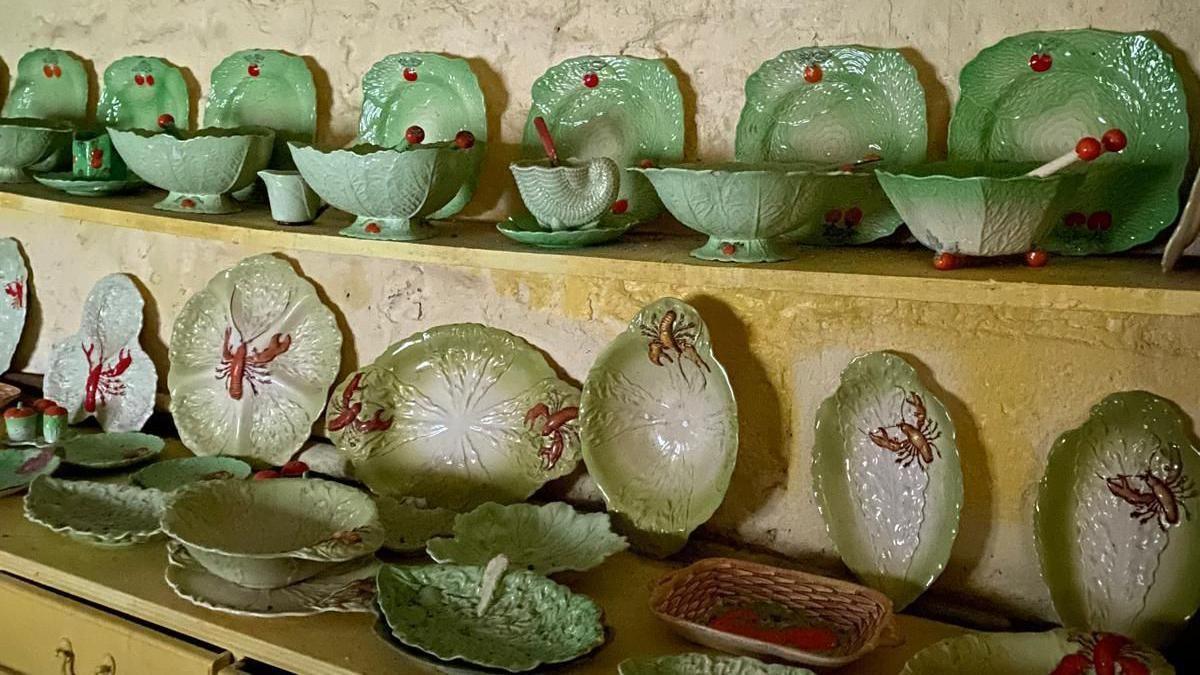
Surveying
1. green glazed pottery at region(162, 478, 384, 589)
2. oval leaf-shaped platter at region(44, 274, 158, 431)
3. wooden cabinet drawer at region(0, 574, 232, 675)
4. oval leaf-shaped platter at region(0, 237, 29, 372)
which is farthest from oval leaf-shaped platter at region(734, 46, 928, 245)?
oval leaf-shaped platter at region(0, 237, 29, 372)

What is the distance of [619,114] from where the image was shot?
1522 mm

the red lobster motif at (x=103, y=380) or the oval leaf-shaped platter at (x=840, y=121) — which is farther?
the red lobster motif at (x=103, y=380)

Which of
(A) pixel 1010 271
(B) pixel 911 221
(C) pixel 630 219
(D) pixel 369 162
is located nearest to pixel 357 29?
(D) pixel 369 162

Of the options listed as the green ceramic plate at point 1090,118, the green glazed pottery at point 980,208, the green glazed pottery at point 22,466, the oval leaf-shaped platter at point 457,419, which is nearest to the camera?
the green glazed pottery at point 980,208

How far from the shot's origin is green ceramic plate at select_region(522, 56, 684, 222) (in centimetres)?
149

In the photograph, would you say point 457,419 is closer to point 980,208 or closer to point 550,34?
point 550,34

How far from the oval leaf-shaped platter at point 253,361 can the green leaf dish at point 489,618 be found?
1.67 feet

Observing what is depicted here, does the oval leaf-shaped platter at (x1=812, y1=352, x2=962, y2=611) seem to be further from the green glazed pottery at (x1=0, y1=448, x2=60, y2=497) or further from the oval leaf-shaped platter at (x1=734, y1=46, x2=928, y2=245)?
the green glazed pottery at (x1=0, y1=448, x2=60, y2=497)

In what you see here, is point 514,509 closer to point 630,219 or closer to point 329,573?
point 329,573

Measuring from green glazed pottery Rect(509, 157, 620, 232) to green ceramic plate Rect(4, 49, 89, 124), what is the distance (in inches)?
43.4

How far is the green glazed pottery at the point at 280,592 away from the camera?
4.40 ft

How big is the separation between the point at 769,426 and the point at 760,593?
228 millimetres

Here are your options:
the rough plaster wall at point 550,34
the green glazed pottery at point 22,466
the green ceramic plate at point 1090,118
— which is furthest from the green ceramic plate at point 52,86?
the green ceramic plate at point 1090,118

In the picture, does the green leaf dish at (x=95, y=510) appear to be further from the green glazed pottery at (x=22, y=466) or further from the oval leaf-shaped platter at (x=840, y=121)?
the oval leaf-shaped platter at (x=840, y=121)
